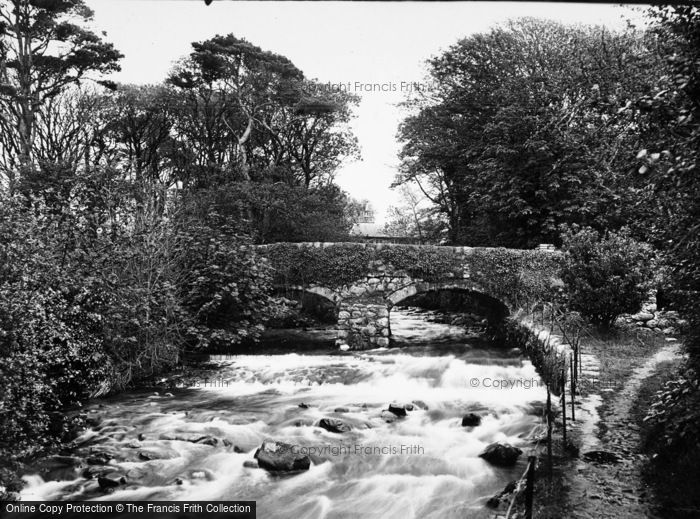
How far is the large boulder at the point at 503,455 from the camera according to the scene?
19.6ft

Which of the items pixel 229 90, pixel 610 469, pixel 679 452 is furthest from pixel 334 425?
pixel 229 90

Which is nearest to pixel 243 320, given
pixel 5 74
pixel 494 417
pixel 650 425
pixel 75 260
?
pixel 75 260

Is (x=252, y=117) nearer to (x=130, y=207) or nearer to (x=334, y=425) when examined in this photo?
(x=130, y=207)

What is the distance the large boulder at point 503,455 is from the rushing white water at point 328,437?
129 millimetres

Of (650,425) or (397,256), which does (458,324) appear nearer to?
(397,256)

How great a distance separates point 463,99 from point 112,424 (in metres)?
21.6

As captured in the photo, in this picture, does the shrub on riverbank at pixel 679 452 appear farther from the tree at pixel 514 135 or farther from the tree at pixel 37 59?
the tree at pixel 37 59

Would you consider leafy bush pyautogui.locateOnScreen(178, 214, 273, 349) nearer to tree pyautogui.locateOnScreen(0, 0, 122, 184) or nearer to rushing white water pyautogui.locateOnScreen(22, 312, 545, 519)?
rushing white water pyautogui.locateOnScreen(22, 312, 545, 519)

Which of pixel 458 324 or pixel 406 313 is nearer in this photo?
pixel 458 324

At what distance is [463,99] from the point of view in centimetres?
2402

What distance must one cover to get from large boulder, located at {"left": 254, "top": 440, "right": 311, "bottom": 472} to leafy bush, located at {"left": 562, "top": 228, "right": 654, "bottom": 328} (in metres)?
7.12

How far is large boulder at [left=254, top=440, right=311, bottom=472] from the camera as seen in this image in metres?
6.16

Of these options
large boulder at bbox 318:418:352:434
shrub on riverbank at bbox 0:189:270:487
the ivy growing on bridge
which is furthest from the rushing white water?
the ivy growing on bridge

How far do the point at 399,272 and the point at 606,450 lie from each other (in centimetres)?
989
